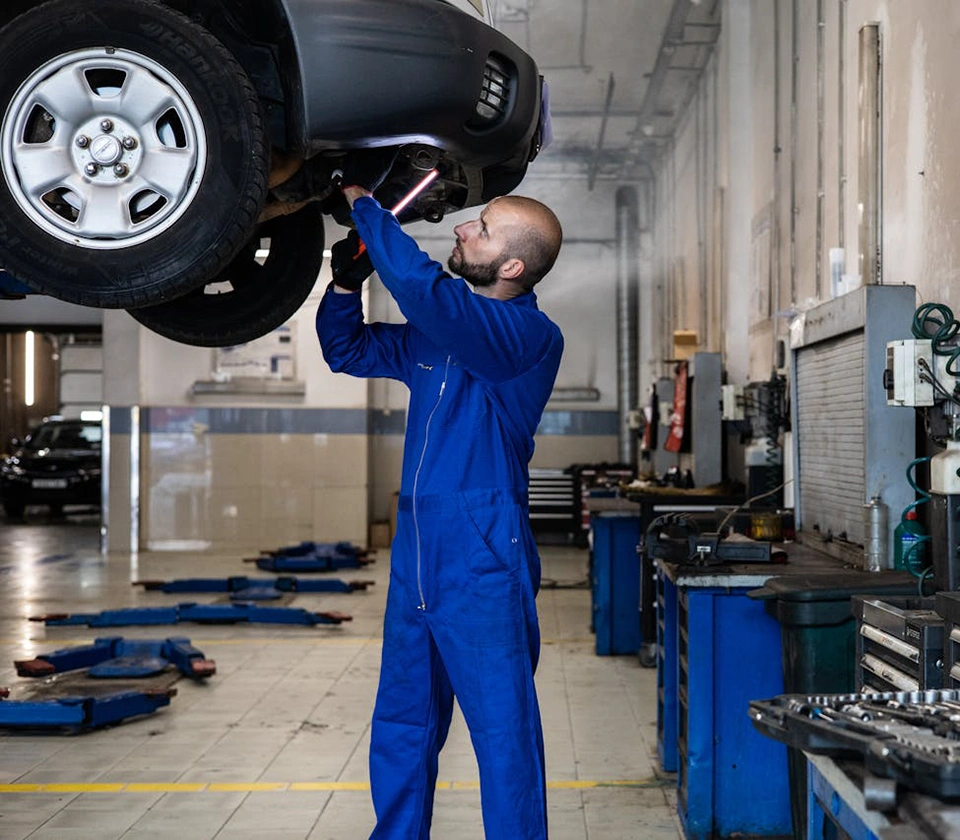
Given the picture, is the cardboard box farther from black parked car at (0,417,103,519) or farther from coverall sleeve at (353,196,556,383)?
black parked car at (0,417,103,519)

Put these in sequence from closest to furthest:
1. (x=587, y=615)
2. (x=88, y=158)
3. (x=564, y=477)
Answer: (x=88, y=158) → (x=587, y=615) → (x=564, y=477)

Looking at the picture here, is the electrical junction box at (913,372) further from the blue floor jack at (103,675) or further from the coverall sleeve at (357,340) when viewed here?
the blue floor jack at (103,675)

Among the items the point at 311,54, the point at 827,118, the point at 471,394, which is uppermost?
the point at 827,118

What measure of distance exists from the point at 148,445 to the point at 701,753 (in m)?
8.61

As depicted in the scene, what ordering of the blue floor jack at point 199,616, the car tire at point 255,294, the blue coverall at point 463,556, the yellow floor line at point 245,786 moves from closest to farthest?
1. the blue coverall at point 463,556
2. the car tire at point 255,294
3. the yellow floor line at point 245,786
4. the blue floor jack at point 199,616

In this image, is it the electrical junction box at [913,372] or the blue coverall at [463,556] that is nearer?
the blue coverall at [463,556]

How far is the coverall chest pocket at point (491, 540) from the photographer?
231 cm

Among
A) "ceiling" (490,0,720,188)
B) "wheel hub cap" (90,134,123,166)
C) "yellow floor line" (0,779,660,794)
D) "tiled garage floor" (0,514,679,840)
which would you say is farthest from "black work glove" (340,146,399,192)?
"ceiling" (490,0,720,188)

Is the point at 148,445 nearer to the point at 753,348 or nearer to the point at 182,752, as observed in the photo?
the point at 753,348

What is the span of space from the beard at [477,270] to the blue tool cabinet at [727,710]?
45.6 inches

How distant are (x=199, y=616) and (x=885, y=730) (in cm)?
593

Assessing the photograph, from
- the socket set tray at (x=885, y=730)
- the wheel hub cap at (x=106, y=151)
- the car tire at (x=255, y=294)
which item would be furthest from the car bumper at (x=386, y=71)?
the socket set tray at (x=885, y=730)

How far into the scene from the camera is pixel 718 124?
805cm

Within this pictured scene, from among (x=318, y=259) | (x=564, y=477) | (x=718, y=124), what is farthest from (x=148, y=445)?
(x=318, y=259)
